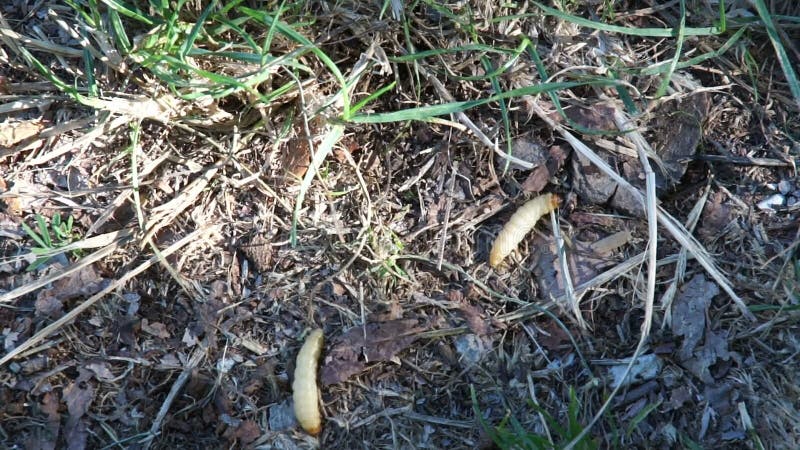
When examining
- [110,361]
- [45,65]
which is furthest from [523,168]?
[45,65]

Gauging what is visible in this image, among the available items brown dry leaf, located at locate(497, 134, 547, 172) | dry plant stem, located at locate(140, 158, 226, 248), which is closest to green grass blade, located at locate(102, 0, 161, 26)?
dry plant stem, located at locate(140, 158, 226, 248)

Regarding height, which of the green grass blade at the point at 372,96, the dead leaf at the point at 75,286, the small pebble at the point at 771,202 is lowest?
the dead leaf at the point at 75,286

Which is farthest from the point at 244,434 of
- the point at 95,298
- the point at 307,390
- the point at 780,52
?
the point at 780,52

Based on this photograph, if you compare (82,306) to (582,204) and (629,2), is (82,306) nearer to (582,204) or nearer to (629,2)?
(582,204)

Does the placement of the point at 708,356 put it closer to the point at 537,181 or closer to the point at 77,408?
the point at 537,181

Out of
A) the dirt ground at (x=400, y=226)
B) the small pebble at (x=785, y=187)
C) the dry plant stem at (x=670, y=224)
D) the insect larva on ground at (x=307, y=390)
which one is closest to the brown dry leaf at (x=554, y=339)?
the dirt ground at (x=400, y=226)

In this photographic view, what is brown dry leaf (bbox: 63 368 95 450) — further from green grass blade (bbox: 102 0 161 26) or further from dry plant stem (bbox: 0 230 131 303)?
green grass blade (bbox: 102 0 161 26)

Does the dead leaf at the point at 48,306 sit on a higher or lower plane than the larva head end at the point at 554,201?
lower

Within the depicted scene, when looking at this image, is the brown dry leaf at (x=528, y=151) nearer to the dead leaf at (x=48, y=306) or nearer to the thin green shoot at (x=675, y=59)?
the thin green shoot at (x=675, y=59)
